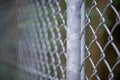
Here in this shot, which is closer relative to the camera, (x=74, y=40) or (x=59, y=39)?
(x=74, y=40)

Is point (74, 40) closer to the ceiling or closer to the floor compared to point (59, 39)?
closer to the ceiling

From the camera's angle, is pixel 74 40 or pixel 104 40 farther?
pixel 104 40

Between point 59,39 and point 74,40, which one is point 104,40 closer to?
point 74,40

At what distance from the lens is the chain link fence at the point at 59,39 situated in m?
1.25

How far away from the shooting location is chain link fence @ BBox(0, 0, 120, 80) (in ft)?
4.11

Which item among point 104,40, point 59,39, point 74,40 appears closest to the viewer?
point 74,40

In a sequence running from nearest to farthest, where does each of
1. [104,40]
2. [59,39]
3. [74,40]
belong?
[74,40], [104,40], [59,39]

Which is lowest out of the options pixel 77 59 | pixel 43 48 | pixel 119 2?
pixel 43 48

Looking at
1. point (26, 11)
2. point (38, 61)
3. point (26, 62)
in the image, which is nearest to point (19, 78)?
point (26, 62)

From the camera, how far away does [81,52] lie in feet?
4.12

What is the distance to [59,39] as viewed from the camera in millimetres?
1752

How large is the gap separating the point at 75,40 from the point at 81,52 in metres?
0.07

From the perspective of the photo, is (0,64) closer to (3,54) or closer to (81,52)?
(3,54)

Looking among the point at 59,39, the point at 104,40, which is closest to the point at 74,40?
the point at 104,40
